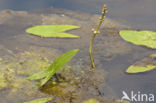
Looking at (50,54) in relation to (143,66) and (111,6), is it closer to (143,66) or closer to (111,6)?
(143,66)

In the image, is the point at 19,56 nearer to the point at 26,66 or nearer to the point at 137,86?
the point at 26,66

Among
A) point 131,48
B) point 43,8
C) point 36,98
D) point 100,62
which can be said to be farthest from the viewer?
point 43,8

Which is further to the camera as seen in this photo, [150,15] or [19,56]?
[150,15]

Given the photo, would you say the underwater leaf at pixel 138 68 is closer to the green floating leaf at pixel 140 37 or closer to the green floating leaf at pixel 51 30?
the green floating leaf at pixel 140 37

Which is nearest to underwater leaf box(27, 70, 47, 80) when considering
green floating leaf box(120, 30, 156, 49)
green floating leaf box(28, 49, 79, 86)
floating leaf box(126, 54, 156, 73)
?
green floating leaf box(28, 49, 79, 86)

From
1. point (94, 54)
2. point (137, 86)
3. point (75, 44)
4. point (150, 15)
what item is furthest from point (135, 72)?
point (150, 15)

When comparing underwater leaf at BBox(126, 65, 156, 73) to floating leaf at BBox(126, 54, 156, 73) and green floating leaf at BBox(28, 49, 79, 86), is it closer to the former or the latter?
floating leaf at BBox(126, 54, 156, 73)

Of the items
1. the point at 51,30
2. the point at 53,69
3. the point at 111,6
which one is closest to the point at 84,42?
the point at 51,30
